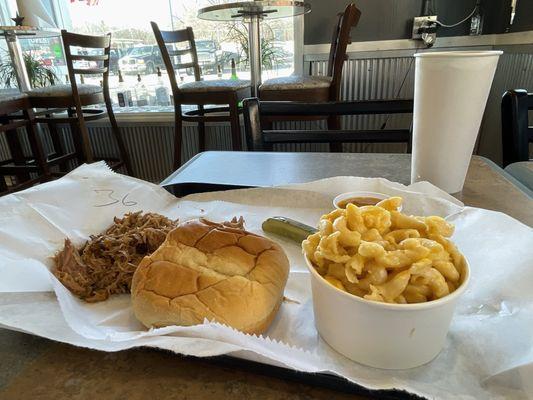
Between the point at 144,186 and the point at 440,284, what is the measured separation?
2.82 ft

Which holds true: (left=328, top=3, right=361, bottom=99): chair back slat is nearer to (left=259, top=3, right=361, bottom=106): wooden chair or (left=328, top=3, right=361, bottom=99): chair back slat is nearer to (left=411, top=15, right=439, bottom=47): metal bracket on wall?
(left=259, top=3, right=361, bottom=106): wooden chair

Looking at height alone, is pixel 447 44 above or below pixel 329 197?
above

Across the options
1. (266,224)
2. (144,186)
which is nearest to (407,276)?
(266,224)

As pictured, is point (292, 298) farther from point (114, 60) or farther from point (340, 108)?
point (114, 60)

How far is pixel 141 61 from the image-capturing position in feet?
12.5

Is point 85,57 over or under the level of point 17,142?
over

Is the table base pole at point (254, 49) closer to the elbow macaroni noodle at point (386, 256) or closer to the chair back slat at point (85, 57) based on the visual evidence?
the chair back slat at point (85, 57)

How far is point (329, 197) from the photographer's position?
38.9 inches

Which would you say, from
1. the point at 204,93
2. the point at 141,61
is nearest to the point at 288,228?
the point at 204,93

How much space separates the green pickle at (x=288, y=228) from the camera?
2.67 ft

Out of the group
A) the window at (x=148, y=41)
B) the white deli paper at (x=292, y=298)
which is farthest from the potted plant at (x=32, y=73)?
the white deli paper at (x=292, y=298)

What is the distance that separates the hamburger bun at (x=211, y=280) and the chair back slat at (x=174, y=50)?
2319 millimetres

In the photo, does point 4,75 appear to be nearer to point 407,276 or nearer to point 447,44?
point 447,44

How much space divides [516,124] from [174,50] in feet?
9.47
